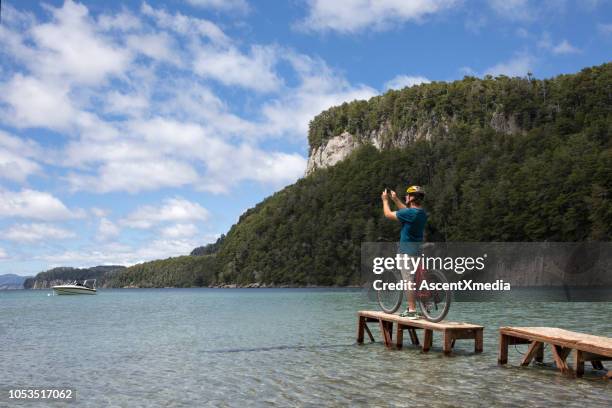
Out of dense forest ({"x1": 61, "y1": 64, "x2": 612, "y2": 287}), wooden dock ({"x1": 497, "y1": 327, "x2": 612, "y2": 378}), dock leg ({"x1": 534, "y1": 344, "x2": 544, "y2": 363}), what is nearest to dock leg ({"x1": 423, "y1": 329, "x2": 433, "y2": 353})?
wooden dock ({"x1": 497, "y1": 327, "x2": 612, "y2": 378})

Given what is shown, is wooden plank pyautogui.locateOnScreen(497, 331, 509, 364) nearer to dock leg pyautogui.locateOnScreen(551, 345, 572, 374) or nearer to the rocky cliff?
dock leg pyautogui.locateOnScreen(551, 345, 572, 374)

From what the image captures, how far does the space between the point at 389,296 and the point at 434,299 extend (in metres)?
2.64

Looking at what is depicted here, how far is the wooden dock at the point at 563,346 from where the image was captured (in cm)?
977

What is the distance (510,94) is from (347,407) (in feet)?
576

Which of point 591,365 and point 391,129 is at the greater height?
point 391,129

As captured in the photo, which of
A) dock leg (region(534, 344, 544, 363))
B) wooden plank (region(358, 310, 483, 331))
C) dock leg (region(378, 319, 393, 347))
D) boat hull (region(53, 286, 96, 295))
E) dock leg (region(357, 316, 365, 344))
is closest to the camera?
dock leg (region(534, 344, 544, 363))

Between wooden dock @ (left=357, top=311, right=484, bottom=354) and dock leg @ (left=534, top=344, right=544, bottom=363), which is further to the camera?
wooden dock @ (left=357, top=311, right=484, bottom=354)

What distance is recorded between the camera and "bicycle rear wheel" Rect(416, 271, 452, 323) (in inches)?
512

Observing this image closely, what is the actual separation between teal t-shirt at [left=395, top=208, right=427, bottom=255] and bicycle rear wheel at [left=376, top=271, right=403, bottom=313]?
1.91 meters

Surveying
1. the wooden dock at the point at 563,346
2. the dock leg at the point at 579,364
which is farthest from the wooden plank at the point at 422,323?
the dock leg at the point at 579,364

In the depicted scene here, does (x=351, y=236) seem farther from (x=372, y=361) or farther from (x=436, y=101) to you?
(x=372, y=361)

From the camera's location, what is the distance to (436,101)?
18925 centimetres

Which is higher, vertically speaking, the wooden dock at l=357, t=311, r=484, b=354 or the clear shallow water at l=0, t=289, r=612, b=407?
the wooden dock at l=357, t=311, r=484, b=354

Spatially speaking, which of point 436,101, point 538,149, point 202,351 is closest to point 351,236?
point 538,149
